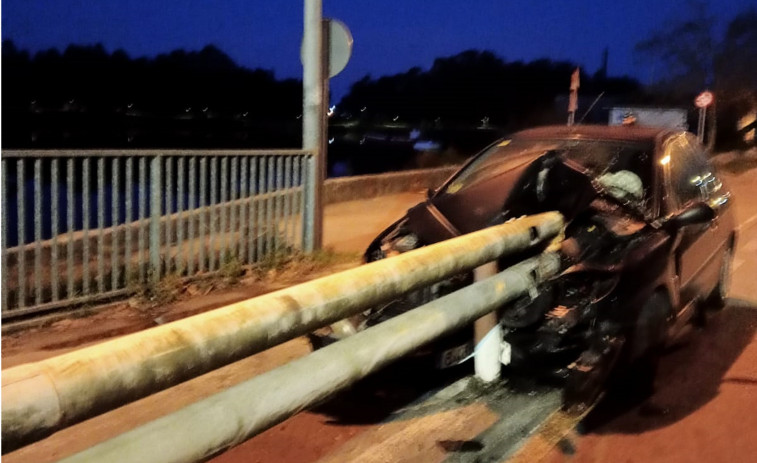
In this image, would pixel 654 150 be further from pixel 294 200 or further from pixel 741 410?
pixel 294 200

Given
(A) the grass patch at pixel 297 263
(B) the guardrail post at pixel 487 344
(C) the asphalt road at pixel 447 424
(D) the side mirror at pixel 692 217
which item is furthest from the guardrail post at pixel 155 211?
(D) the side mirror at pixel 692 217

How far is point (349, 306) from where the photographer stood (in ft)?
11.5

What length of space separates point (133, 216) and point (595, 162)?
3955mm

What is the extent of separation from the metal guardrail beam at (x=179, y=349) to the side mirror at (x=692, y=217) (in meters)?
1.98

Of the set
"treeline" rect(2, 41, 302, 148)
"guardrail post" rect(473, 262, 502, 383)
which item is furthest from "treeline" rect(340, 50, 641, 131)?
"guardrail post" rect(473, 262, 502, 383)

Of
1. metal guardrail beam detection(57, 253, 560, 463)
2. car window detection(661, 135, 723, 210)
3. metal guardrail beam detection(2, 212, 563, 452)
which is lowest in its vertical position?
metal guardrail beam detection(57, 253, 560, 463)

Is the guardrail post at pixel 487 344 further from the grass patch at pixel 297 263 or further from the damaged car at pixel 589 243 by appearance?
the grass patch at pixel 297 263

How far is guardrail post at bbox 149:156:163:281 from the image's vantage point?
687cm

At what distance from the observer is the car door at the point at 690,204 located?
18.3 ft

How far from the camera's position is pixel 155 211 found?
273 inches

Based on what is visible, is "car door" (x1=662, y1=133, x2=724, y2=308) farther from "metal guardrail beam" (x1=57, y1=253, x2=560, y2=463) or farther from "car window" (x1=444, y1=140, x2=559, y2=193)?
"metal guardrail beam" (x1=57, y1=253, x2=560, y2=463)

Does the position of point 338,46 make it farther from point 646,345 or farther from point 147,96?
point 147,96

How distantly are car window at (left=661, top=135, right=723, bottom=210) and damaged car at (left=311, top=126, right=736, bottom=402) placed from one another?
2 centimetres

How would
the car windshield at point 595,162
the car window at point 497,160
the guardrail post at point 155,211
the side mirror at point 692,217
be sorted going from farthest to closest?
the guardrail post at point 155,211 < the car window at point 497,160 < the car windshield at point 595,162 < the side mirror at point 692,217
